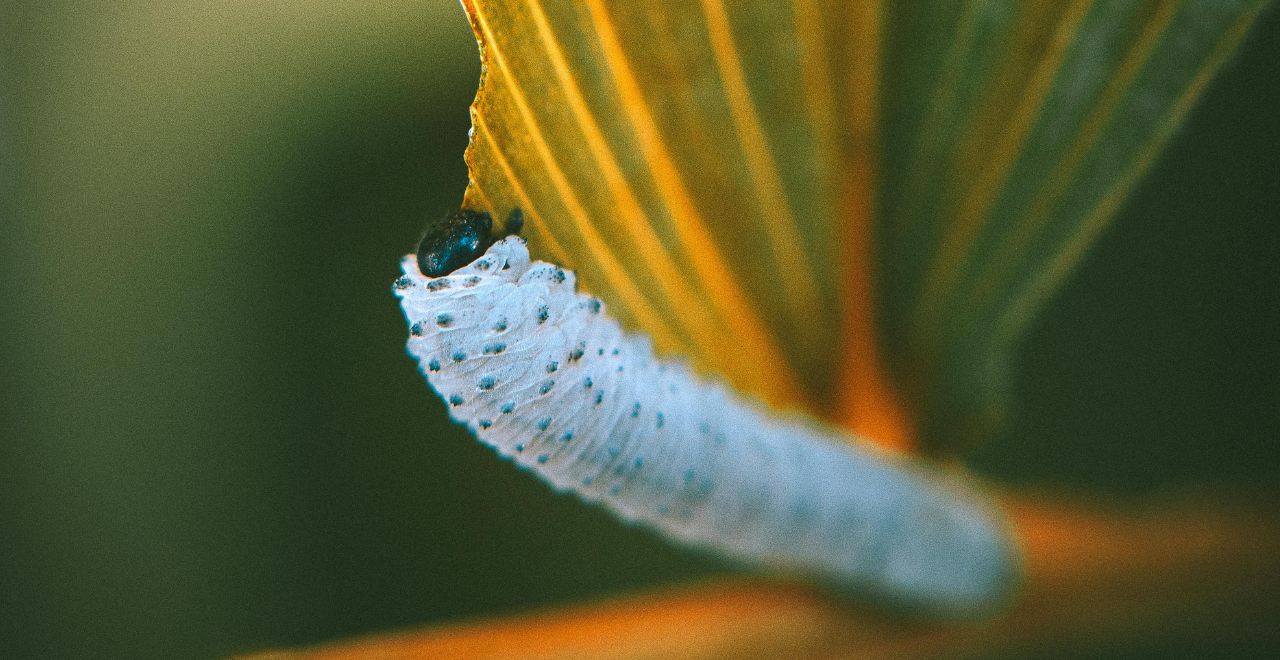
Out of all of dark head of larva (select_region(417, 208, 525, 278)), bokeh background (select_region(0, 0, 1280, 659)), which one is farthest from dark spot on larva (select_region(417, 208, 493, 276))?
bokeh background (select_region(0, 0, 1280, 659))

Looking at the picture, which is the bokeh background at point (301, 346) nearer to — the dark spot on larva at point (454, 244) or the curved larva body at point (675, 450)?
the curved larva body at point (675, 450)

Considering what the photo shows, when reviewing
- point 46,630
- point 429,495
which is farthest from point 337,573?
point 46,630

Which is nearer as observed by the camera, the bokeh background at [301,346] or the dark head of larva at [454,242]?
the dark head of larva at [454,242]

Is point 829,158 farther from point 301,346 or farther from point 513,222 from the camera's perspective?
point 301,346

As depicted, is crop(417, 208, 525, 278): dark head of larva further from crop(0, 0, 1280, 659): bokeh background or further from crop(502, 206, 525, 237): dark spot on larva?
crop(0, 0, 1280, 659): bokeh background

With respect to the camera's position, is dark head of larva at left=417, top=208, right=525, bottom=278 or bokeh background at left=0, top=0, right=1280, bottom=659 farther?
bokeh background at left=0, top=0, right=1280, bottom=659

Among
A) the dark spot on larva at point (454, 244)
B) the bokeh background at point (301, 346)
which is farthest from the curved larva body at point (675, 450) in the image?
the bokeh background at point (301, 346)

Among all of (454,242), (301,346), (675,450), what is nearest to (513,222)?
(454,242)
